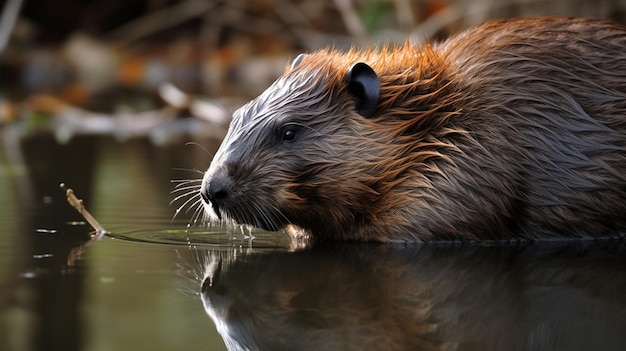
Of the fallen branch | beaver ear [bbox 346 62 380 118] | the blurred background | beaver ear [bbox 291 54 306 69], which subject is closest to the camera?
the fallen branch

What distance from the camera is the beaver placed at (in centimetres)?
446

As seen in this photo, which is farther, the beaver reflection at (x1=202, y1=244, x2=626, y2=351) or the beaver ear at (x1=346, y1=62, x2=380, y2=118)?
the beaver ear at (x1=346, y1=62, x2=380, y2=118)

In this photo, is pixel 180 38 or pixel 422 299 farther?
pixel 180 38

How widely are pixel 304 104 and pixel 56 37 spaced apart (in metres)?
11.8

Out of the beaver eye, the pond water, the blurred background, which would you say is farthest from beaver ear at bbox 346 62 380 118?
the blurred background

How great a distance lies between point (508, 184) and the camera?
451cm

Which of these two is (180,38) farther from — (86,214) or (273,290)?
(273,290)

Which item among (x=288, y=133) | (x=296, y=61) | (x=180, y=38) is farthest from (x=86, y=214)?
(x=180, y=38)

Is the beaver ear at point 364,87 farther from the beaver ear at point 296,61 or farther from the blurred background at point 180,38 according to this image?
the blurred background at point 180,38

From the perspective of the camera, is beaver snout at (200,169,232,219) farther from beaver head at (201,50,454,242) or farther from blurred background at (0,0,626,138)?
blurred background at (0,0,626,138)

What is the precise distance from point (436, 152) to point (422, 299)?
1427 mm

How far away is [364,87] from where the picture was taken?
4.58m

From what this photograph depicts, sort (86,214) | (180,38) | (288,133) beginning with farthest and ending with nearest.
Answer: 1. (180,38)
2. (288,133)
3. (86,214)

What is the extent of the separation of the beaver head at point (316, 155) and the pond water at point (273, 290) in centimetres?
16
